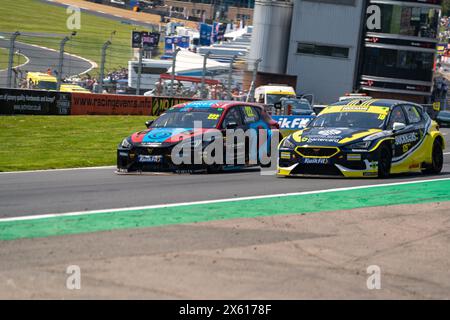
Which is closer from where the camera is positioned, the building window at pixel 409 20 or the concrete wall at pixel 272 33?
the building window at pixel 409 20

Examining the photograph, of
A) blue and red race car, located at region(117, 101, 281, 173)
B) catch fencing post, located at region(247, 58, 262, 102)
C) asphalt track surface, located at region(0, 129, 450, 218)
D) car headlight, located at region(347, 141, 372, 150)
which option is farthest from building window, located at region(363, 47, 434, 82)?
car headlight, located at region(347, 141, 372, 150)

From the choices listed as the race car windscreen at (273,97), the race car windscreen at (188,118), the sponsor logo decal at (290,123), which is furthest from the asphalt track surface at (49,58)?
the race car windscreen at (188,118)

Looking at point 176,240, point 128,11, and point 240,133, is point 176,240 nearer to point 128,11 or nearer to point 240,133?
point 240,133

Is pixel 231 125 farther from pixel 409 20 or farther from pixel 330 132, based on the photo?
pixel 409 20

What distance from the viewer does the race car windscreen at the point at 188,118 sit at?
54.8 ft

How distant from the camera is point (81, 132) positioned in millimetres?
24188

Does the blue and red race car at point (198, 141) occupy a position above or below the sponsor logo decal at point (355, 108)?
below

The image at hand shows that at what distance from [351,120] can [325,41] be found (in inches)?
1803

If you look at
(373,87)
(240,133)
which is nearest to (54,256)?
(240,133)

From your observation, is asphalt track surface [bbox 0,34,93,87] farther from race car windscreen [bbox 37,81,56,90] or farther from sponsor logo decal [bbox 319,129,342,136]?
sponsor logo decal [bbox 319,129,342,136]

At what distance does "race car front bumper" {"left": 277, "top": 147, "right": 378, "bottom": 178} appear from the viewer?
14688 mm

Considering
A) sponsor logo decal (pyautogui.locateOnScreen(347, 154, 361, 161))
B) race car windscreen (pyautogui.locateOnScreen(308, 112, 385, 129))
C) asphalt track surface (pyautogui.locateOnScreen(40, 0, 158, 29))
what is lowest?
asphalt track surface (pyautogui.locateOnScreen(40, 0, 158, 29))

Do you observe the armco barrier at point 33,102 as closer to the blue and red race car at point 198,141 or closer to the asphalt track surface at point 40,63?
the asphalt track surface at point 40,63
